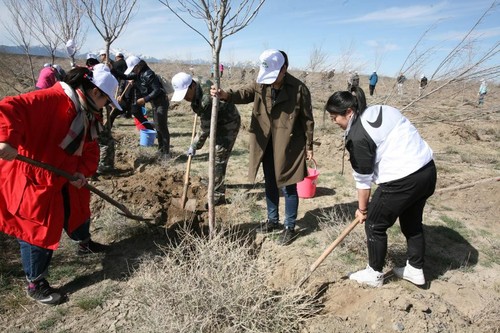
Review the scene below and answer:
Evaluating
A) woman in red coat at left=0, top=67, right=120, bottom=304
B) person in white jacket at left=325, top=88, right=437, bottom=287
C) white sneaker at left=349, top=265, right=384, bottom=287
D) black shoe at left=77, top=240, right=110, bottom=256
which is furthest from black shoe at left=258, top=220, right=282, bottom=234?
woman in red coat at left=0, top=67, right=120, bottom=304

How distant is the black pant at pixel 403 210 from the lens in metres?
2.41

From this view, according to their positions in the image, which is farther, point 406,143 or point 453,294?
point 453,294

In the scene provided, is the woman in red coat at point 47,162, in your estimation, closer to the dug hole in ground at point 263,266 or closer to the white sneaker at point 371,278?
the dug hole in ground at point 263,266

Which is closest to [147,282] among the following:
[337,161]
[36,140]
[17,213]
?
[17,213]

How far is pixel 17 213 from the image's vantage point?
99.3 inches

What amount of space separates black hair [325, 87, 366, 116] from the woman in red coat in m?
1.75

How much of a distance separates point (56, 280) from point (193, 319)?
1694 mm

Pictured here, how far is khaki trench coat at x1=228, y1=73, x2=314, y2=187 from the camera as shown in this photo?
3.12 metres

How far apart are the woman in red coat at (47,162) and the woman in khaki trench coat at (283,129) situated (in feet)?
3.65

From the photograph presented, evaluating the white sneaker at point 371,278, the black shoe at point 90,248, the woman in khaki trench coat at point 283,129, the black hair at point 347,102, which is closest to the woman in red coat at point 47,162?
the black shoe at point 90,248

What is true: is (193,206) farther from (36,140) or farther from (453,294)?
(453,294)

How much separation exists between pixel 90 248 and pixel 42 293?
75cm

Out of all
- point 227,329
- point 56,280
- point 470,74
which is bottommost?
point 56,280

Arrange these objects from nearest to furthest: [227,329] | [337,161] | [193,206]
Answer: [227,329]
[193,206]
[337,161]
